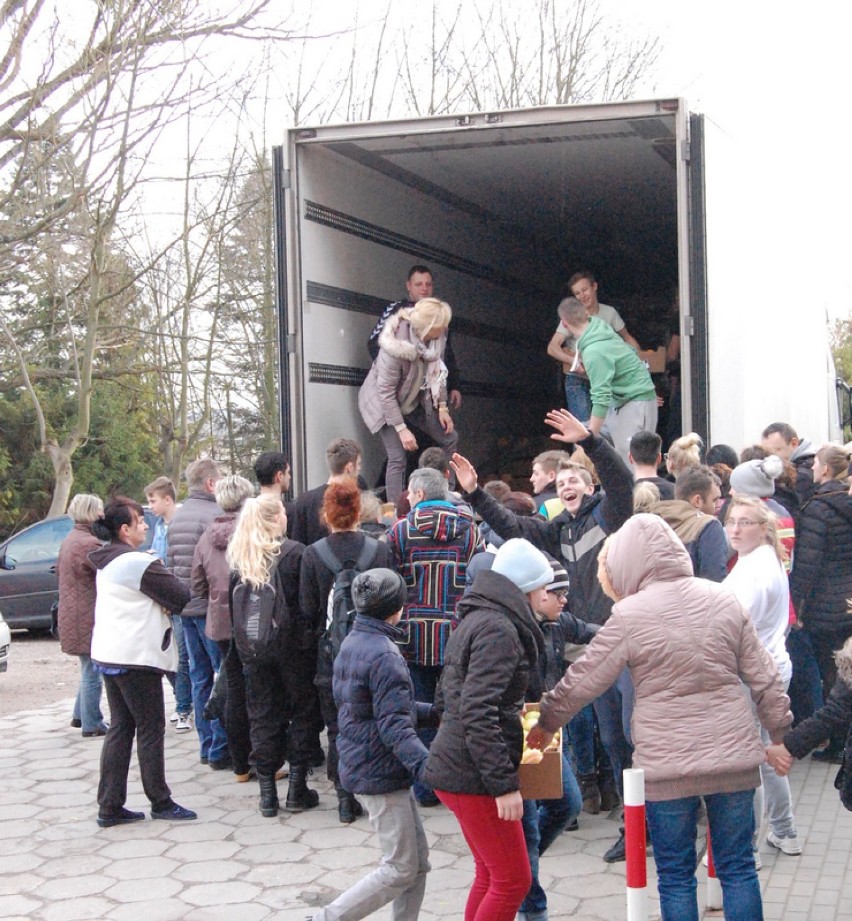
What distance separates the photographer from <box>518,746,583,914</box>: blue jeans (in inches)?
169

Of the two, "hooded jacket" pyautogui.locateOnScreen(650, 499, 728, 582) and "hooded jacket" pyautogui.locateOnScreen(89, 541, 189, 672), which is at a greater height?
"hooded jacket" pyautogui.locateOnScreen(650, 499, 728, 582)

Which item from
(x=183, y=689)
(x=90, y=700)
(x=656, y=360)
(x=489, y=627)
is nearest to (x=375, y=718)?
(x=489, y=627)

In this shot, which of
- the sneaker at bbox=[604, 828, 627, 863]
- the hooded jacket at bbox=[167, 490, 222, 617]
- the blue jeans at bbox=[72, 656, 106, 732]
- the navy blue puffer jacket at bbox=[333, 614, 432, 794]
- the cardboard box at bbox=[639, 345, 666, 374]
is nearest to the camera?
the navy blue puffer jacket at bbox=[333, 614, 432, 794]

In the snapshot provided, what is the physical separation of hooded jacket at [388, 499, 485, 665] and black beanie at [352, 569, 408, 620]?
1.81 metres

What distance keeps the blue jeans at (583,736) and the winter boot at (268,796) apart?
1581mm

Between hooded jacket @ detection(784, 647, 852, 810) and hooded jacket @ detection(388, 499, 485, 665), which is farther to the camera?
hooded jacket @ detection(388, 499, 485, 665)

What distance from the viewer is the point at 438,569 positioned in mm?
6281

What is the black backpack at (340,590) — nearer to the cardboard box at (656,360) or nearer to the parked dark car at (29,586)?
the cardboard box at (656,360)

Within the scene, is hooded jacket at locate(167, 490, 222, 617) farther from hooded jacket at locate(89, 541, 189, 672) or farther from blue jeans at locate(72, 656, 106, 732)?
blue jeans at locate(72, 656, 106, 732)

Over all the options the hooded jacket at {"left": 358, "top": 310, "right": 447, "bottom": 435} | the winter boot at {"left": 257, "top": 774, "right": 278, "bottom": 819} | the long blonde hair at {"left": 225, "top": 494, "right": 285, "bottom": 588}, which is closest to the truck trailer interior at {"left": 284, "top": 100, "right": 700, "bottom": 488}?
the hooded jacket at {"left": 358, "top": 310, "right": 447, "bottom": 435}

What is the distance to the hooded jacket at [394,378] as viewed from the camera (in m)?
7.99

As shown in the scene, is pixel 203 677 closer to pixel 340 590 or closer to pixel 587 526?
pixel 340 590

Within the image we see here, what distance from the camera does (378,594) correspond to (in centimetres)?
438

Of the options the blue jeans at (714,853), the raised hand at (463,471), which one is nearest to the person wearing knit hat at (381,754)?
the blue jeans at (714,853)
